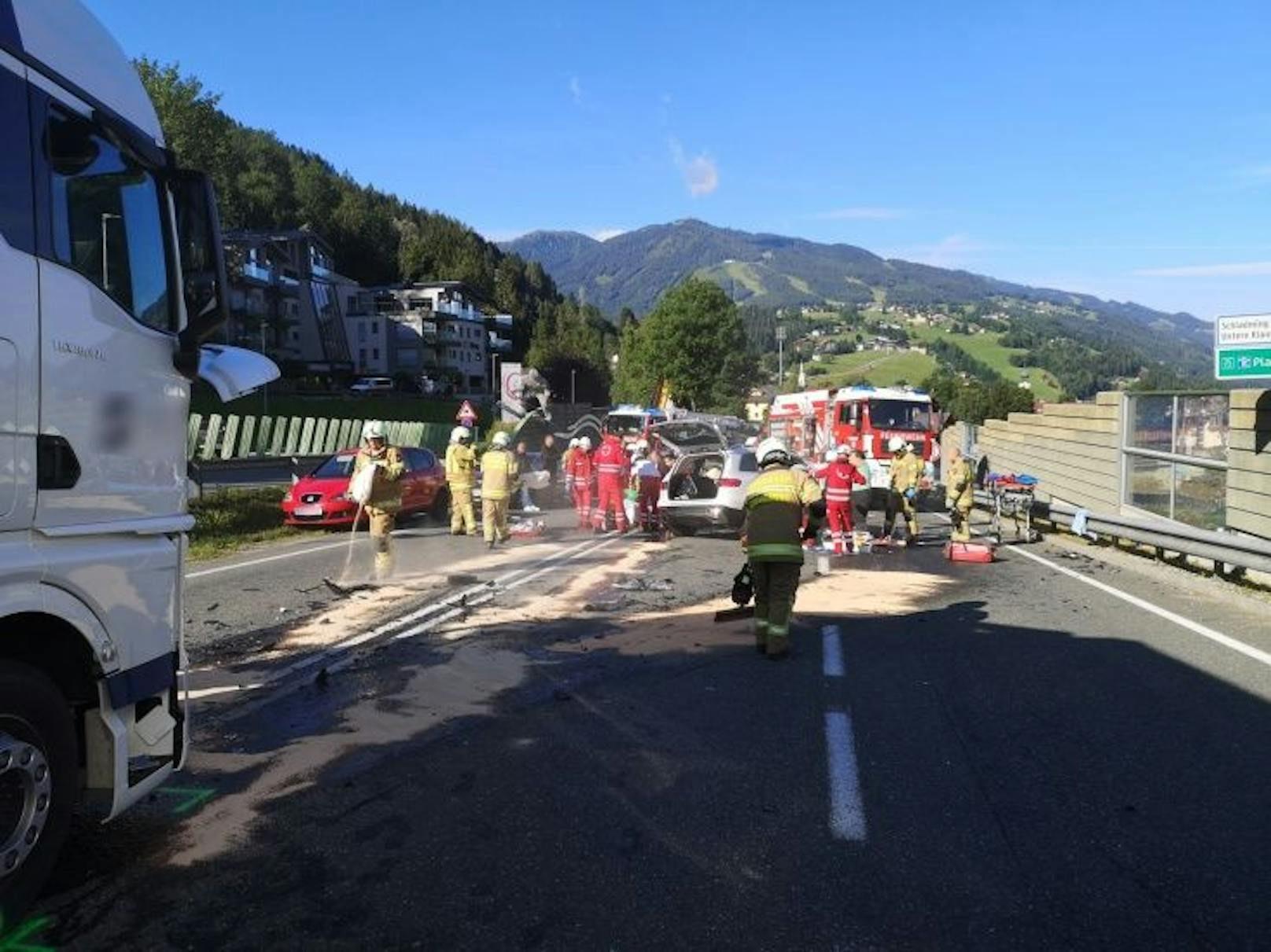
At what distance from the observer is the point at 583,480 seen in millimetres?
17875

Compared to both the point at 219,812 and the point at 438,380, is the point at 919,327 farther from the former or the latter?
the point at 219,812

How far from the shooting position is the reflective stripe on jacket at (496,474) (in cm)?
1405

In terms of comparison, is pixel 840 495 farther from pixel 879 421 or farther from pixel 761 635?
pixel 879 421

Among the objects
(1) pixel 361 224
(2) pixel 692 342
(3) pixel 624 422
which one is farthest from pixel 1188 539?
(1) pixel 361 224

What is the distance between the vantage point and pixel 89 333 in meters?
3.29

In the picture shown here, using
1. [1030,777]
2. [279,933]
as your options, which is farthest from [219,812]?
[1030,777]

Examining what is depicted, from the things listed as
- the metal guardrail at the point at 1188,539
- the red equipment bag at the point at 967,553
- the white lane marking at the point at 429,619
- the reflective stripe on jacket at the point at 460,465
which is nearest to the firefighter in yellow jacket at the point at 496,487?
the reflective stripe on jacket at the point at 460,465

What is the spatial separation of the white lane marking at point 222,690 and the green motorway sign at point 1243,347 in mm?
10813

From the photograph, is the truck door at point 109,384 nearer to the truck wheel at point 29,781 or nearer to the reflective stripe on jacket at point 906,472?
the truck wheel at point 29,781

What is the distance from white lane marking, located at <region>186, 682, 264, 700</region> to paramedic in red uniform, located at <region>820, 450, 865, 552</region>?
876cm

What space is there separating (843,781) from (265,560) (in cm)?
1057

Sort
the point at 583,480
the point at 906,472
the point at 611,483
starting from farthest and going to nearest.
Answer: the point at 583,480, the point at 611,483, the point at 906,472

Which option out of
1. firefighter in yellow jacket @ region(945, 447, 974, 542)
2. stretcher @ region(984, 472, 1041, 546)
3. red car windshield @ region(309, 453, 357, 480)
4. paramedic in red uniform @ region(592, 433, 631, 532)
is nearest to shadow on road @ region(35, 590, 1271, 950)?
firefighter in yellow jacket @ region(945, 447, 974, 542)

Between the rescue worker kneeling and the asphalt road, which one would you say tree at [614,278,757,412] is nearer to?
the rescue worker kneeling
